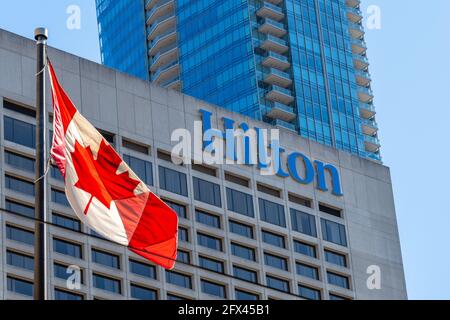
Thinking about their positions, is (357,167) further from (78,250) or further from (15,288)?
(15,288)

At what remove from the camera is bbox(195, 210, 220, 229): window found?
317 feet

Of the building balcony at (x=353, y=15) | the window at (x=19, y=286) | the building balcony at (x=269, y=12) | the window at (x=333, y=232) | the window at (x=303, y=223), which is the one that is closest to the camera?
the window at (x=19, y=286)

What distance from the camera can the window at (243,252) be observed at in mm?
97812

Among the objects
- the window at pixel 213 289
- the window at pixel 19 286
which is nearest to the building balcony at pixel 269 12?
the window at pixel 213 289

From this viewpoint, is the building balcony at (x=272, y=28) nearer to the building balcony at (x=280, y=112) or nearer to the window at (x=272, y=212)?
the building balcony at (x=280, y=112)

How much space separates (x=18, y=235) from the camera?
275 feet

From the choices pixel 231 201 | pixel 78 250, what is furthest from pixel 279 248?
pixel 78 250

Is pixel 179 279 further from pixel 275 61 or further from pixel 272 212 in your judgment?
pixel 275 61

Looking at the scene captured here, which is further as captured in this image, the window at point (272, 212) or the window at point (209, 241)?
the window at point (272, 212)

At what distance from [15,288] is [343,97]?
106 metres

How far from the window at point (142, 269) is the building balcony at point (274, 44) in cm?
8847

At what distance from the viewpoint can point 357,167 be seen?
368ft

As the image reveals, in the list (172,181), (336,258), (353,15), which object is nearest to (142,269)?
(172,181)

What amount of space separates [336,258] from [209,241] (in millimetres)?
13181
